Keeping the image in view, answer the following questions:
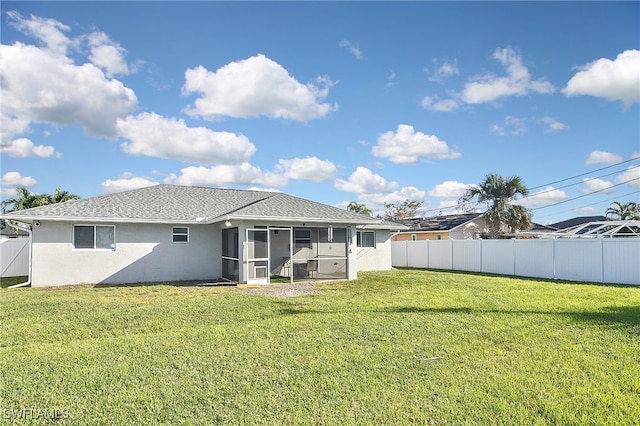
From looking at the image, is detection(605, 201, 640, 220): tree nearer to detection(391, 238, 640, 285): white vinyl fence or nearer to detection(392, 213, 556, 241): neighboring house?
detection(392, 213, 556, 241): neighboring house

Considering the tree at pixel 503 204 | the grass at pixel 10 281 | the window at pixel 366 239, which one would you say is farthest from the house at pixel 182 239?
the tree at pixel 503 204

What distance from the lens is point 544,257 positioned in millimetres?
16375

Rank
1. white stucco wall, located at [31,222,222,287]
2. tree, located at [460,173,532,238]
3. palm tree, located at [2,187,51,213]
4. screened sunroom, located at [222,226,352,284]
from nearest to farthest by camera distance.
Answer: screened sunroom, located at [222,226,352,284], white stucco wall, located at [31,222,222,287], tree, located at [460,173,532,238], palm tree, located at [2,187,51,213]

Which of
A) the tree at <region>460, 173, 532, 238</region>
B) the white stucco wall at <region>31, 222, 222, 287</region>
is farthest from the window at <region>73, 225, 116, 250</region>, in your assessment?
the tree at <region>460, 173, 532, 238</region>

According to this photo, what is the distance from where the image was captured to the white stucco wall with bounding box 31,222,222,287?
1415 centimetres

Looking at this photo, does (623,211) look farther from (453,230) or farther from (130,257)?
(130,257)

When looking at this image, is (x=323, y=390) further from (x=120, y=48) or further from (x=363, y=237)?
(x=363, y=237)

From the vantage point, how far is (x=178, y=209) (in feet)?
54.6

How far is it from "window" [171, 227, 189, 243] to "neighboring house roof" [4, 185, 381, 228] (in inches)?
25.4

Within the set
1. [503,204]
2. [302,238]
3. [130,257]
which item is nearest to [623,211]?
[503,204]

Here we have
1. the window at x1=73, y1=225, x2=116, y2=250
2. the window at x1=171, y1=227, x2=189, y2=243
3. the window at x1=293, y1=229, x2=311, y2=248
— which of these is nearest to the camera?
the window at x1=73, y1=225, x2=116, y2=250

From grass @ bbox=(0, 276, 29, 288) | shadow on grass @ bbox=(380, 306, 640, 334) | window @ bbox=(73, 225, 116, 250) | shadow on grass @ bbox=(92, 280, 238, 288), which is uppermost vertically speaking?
window @ bbox=(73, 225, 116, 250)

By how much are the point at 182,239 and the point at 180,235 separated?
0.63ft

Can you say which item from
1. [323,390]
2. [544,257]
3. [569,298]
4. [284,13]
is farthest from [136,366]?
[544,257]
